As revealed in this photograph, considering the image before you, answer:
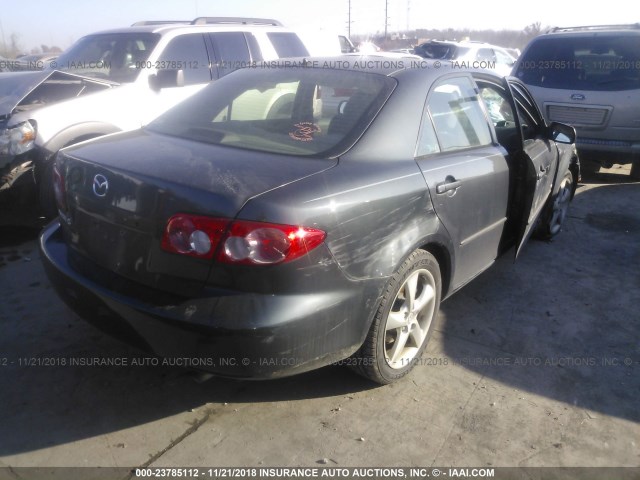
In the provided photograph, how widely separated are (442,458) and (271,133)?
1.75 m

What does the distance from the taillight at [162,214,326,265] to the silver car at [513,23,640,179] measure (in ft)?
19.1

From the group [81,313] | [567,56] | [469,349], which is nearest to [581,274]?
[469,349]

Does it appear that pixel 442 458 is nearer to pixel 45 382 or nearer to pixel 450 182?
pixel 450 182

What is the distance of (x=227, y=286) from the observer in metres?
2.16

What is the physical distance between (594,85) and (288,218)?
6.23 metres

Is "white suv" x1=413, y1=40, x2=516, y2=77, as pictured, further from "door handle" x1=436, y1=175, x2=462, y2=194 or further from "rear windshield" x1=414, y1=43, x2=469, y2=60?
"door handle" x1=436, y1=175, x2=462, y2=194

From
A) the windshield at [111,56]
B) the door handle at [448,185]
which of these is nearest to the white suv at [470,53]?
the windshield at [111,56]

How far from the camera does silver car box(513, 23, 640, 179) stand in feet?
21.9

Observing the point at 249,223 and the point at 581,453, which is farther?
the point at 581,453

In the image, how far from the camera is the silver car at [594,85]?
667 centimetres

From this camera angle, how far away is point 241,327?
2.12 m

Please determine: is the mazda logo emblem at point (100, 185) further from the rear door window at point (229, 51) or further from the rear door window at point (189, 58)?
the rear door window at point (229, 51)

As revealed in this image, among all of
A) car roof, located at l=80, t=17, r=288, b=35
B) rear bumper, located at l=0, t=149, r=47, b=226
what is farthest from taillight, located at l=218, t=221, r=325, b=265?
car roof, located at l=80, t=17, r=288, b=35

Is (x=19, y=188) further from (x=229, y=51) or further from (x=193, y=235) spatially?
(x=229, y=51)
